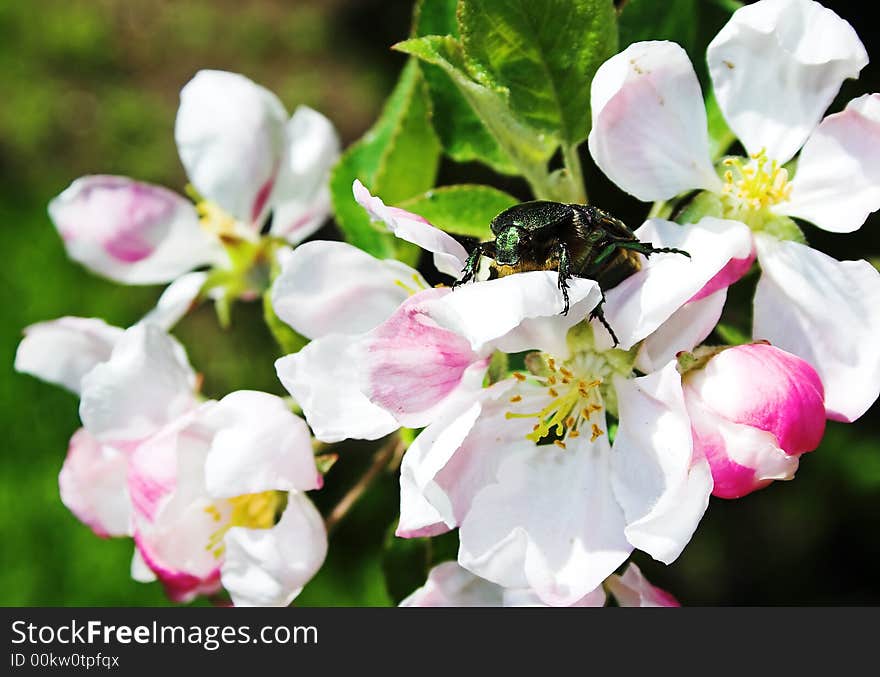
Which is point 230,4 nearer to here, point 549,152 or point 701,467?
point 549,152

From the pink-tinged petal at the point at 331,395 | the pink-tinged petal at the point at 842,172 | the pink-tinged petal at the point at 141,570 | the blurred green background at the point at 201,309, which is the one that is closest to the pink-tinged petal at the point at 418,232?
the pink-tinged petal at the point at 331,395

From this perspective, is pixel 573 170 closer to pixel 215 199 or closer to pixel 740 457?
pixel 740 457

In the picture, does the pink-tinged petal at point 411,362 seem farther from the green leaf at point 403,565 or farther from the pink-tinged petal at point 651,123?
the green leaf at point 403,565

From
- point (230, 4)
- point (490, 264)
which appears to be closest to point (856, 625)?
point (490, 264)

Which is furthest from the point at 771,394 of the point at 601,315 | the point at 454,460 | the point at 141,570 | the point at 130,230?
the point at 130,230

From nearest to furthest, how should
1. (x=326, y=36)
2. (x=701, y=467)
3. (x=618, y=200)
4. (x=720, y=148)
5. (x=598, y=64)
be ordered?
1. (x=701, y=467)
2. (x=598, y=64)
3. (x=720, y=148)
4. (x=618, y=200)
5. (x=326, y=36)

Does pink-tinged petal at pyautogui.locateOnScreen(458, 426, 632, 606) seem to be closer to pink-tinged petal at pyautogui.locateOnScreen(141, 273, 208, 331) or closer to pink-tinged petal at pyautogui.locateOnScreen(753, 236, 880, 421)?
pink-tinged petal at pyautogui.locateOnScreen(753, 236, 880, 421)

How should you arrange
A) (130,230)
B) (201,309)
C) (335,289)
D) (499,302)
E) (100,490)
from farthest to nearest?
(201,309) → (130,230) → (100,490) → (335,289) → (499,302)

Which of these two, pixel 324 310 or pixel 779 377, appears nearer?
pixel 779 377
